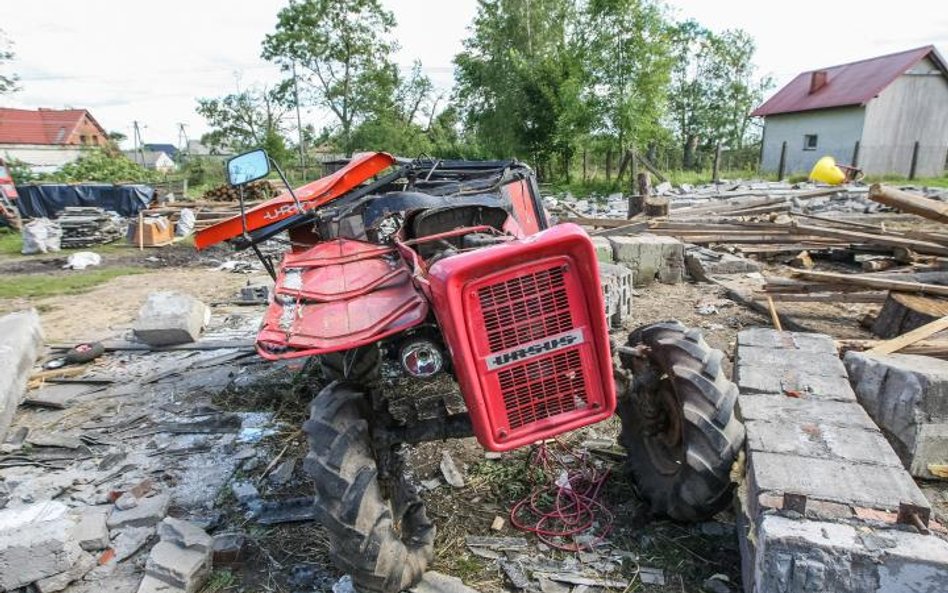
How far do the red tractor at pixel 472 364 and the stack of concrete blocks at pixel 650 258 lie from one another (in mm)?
5161

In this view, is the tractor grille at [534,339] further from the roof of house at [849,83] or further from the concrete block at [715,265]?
the roof of house at [849,83]

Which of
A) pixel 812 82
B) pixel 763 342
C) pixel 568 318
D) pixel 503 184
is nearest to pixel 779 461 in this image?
pixel 568 318

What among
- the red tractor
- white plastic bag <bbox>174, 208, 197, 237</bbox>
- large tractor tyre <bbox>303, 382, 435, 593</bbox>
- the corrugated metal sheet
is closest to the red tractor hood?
the red tractor

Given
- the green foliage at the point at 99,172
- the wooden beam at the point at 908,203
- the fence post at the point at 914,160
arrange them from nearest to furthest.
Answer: the wooden beam at the point at 908,203 < the fence post at the point at 914,160 < the green foliage at the point at 99,172

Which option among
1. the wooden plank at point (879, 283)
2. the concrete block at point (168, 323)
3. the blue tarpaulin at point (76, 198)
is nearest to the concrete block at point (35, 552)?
the concrete block at point (168, 323)

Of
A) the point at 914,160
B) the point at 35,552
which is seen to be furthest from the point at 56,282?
the point at 914,160

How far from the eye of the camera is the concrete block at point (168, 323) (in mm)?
6972

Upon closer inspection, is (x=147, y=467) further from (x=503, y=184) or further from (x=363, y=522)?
(x=503, y=184)

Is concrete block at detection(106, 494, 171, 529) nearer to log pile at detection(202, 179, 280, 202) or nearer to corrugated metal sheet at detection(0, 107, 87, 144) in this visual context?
log pile at detection(202, 179, 280, 202)

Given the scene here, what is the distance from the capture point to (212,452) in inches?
182

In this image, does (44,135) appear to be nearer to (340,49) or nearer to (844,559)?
(340,49)

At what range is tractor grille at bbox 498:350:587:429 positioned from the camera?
2732 mm

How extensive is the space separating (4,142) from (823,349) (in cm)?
5406

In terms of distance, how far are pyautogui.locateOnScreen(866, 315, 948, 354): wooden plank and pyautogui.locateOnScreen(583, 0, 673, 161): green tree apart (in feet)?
53.0
